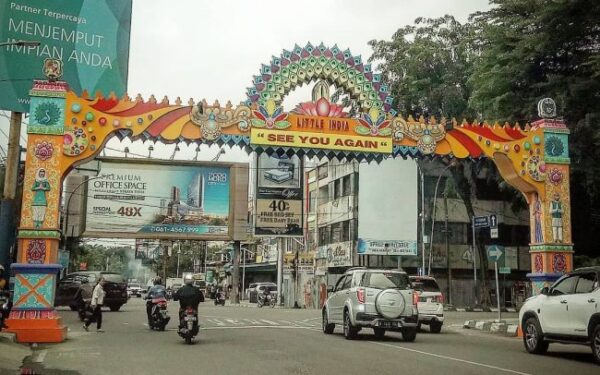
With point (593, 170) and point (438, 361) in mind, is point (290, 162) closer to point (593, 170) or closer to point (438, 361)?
point (593, 170)

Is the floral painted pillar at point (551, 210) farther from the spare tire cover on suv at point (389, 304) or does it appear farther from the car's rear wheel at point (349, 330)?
the car's rear wheel at point (349, 330)

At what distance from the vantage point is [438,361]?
1133 centimetres

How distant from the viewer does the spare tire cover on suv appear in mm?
15477

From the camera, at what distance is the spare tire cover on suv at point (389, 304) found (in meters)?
15.5

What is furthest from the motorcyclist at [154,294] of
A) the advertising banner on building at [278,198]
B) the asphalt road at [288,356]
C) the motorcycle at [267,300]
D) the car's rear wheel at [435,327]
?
the motorcycle at [267,300]

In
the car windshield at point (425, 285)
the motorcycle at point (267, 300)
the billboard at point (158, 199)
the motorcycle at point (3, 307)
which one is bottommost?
the motorcycle at point (267, 300)

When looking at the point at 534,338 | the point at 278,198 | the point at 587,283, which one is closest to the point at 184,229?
the point at 278,198

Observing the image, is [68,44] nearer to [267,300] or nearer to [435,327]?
[435,327]

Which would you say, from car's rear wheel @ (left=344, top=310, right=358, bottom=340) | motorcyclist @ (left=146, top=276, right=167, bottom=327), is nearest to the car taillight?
car's rear wheel @ (left=344, top=310, right=358, bottom=340)

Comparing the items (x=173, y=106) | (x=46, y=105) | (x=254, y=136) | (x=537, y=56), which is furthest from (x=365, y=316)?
(x=537, y=56)

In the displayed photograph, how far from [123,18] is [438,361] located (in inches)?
655

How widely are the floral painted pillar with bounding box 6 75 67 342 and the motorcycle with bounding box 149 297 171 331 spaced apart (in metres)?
3.75

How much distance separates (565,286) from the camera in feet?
42.4

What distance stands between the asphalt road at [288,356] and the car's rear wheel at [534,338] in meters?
0.21
